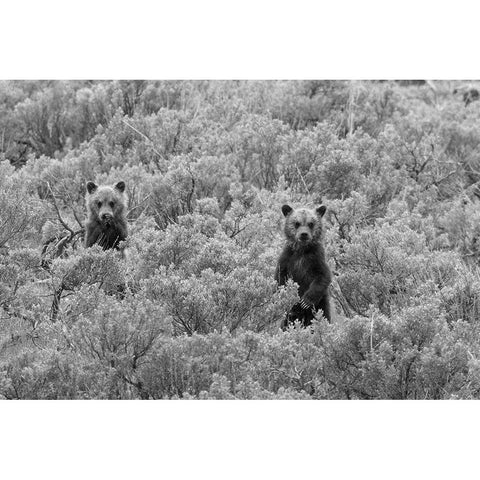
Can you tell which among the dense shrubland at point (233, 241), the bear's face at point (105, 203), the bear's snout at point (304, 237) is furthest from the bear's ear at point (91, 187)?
the bear's snout at point (304, 237)

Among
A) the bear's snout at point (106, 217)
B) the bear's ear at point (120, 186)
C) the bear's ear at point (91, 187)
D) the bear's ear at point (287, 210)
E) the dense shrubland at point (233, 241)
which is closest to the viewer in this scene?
the dense shrubland at point (233, 241)

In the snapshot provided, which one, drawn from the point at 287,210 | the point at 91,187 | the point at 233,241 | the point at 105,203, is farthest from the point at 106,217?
the point at 287,210

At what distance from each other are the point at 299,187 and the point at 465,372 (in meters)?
5.63

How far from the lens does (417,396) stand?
27.3 ft

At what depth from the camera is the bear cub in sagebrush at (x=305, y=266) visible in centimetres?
1009

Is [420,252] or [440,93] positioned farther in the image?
[440,93]

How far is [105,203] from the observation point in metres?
11.7

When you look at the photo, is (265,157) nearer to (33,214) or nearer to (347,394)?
(33,214)

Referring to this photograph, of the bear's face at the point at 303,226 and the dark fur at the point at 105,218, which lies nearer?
the bear's face at the point at 303,226

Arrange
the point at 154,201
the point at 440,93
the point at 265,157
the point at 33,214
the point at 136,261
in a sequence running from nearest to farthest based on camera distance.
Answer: the point at 136,261
the point at 33,214
the point at 154,201
the point at 265,157
the point at 440,93

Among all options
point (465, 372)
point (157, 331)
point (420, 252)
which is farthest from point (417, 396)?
point (420, 252)

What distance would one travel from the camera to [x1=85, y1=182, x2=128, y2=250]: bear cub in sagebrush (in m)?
11.5

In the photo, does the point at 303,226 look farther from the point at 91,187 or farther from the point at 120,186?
the point at 91,187

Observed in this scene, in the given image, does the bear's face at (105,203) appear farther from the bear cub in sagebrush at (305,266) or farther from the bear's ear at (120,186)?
the bear cub in sagebrush at (305,266)
